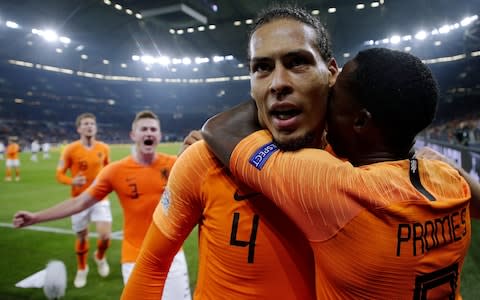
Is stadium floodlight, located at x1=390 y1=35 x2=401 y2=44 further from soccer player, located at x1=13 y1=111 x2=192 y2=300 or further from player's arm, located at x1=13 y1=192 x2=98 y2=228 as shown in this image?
player's arm, located at x1=13 y1=192 x2=98 y2=228

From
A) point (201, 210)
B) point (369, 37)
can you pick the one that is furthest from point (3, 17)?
point (201, 210)

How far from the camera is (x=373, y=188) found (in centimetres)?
118

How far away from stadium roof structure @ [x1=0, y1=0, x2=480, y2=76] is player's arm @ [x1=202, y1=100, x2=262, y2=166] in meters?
16.9

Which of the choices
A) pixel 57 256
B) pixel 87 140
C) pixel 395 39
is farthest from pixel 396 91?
pixel 395 39

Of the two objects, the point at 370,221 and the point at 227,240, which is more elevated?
the point at 370,221

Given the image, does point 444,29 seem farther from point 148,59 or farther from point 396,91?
point 148,59

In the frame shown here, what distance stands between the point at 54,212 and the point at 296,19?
306 cm

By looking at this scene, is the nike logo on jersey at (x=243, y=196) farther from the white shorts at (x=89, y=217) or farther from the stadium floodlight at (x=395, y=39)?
the stadium floodlight at (x=395, y=39)

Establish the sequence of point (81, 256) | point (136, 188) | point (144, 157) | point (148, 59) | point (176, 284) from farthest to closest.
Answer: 1. point (148, 59)
2. point (81, 256)
3. point (144, 157)
4. point (136, 188)
5. point (176, 284)

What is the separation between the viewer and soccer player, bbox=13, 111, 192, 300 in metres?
3.89

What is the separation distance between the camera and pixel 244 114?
1.65m

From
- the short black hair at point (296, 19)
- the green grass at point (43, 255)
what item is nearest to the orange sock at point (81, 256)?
the green grass at point (43, 255)

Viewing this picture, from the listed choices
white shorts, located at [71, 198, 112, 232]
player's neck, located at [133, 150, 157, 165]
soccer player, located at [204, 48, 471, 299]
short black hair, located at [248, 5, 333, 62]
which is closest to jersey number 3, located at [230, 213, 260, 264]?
soccer player, located at [204, 48, 471, 299]

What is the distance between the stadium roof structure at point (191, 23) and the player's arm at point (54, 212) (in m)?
15.2
